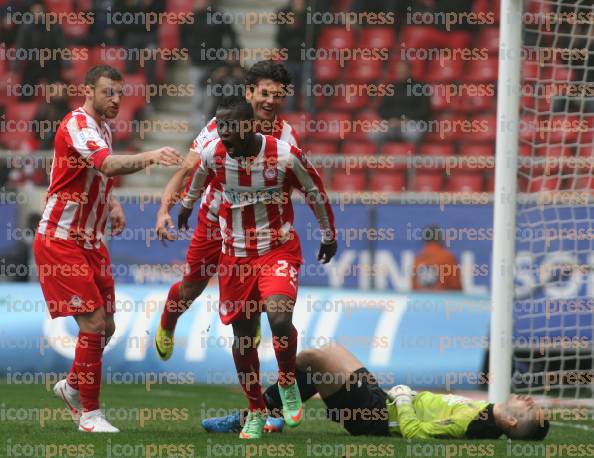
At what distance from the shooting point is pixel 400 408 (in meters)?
7.20

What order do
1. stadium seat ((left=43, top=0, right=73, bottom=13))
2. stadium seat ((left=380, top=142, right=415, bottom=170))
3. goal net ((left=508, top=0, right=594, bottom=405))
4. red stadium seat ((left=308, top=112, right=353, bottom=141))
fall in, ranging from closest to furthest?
goal net ((left=508, top=0, right=594, bottom=405)) < stadium seat ((left=380, top=142, right=415, bottom=170)) < red stadium seat ((left=308, top=112, right=353, bottom=141)) < stadium seat ((left=43, top=0, right=73, bottom=13))

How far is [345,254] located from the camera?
13062 millimetres

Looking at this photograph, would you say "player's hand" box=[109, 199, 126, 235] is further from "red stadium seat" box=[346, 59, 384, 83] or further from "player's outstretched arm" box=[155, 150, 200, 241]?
"red stadium seat" box=[346, 59, 384, 83]

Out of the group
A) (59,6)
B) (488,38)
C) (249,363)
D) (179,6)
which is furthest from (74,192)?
(488,38)

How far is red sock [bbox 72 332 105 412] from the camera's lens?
729cm

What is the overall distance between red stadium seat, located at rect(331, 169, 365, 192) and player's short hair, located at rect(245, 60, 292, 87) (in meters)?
6.53

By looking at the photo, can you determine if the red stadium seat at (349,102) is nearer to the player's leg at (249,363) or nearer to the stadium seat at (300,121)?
the stadium seat at (300,121)

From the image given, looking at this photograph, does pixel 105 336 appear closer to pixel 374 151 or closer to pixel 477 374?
pixel 477 374

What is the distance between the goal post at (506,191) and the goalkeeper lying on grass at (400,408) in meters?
0.97

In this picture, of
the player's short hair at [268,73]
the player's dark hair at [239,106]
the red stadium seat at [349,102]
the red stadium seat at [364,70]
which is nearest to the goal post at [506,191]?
the player's short hair at [268,73]

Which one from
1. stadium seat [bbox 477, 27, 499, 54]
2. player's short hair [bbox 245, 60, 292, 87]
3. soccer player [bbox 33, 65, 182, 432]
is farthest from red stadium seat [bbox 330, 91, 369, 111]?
soccer player [bbox 33, 65, 182, 432]

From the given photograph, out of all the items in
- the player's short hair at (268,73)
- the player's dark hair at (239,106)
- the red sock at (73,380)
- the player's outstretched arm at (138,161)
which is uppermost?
Answer: the player's short hair at (268,73)

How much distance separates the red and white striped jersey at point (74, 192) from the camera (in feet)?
23.9

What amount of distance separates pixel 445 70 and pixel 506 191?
811 centimetres
